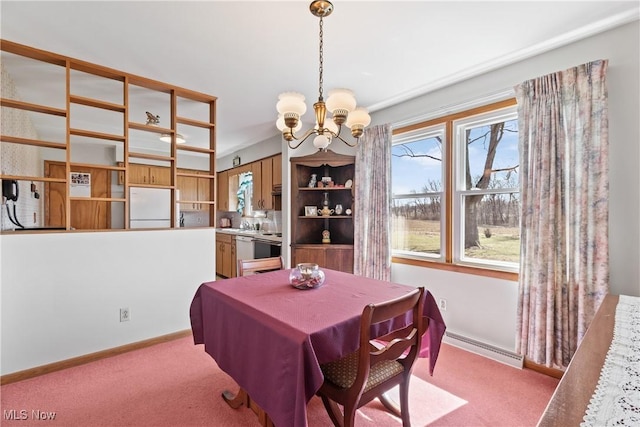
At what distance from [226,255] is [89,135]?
3.40 metres

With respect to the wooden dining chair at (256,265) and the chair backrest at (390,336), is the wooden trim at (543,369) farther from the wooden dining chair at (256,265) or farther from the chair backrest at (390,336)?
the wooden dining chair at (256,265)

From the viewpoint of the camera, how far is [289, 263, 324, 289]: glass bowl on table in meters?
1.87

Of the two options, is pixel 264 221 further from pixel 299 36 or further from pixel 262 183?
pixel 299 36

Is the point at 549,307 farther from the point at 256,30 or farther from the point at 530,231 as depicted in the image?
the point at 256,30

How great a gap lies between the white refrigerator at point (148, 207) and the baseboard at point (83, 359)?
7.63 feet

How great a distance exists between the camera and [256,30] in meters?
2.08

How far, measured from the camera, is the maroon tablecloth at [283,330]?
46.4 inches

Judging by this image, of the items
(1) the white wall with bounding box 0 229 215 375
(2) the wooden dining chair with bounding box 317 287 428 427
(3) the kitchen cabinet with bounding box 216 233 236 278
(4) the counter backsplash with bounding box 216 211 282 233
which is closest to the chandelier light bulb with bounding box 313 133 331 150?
(2) the wooden dining chair with bounding box 317 287 428 427

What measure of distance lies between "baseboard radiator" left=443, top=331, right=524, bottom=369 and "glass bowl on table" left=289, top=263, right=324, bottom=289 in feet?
5.80

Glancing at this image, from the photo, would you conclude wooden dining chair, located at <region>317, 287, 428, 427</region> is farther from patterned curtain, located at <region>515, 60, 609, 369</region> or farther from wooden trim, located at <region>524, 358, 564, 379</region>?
wooden trim, located at <region>524, 358, 564, 379</region>

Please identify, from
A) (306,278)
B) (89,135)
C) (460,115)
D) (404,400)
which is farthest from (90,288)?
(460,115)

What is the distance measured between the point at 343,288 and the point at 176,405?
1.34 metres

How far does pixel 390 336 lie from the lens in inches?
55.6

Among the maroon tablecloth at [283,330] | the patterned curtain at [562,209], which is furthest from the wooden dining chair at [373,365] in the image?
the patterned curtain at [562,209]
